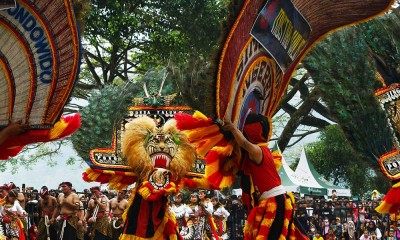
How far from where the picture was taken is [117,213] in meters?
16.5

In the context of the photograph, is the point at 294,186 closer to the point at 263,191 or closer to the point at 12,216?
the point at 12,216

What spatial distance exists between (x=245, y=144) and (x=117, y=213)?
280 inches

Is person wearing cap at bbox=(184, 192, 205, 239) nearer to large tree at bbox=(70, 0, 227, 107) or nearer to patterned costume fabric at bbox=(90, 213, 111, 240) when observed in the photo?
patterned costume fabric at bbox=(90, 213, 111, 240)

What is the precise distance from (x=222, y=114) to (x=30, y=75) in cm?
230

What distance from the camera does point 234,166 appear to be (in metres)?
10.4

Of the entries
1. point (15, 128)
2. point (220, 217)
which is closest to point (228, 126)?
point (15, 128)

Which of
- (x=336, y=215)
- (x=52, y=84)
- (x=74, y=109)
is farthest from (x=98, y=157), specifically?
(x=74, y=109)

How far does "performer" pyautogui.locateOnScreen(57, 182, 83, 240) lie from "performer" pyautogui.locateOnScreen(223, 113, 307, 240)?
4426mm

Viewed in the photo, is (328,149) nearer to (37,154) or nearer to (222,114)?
(37,154)

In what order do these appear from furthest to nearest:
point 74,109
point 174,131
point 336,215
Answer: point 74,109 → point 336,215 → point 174,131

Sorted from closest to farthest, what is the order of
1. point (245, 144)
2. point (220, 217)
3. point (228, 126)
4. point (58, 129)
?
point (58, 129) → point (228, 126) → point (245, 144) → point (220, 217)

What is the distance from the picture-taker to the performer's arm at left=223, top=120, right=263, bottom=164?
9.48 metres

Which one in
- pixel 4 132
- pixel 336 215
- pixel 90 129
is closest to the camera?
pixel 4 132

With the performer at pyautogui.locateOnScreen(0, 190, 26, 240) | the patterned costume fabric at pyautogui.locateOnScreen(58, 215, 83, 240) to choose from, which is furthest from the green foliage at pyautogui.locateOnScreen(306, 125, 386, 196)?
the patterned costume fabric at pyautogui.locateOnScreen(58, 215, 83, 240)
